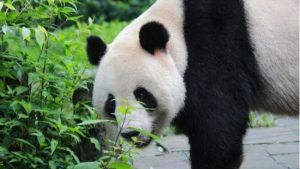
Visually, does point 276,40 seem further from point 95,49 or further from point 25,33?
point 25,33

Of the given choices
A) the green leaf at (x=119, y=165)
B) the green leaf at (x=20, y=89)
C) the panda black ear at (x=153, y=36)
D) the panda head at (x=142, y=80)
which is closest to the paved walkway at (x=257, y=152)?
the panda head at (x=142, y=80)

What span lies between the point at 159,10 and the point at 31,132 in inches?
44.0

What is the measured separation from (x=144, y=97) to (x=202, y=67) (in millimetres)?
390

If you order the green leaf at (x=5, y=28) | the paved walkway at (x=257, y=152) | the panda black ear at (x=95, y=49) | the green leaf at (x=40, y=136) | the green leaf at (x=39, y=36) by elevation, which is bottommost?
the paved walkway at (x=257, y=152)

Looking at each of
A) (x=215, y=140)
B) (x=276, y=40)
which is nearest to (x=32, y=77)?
(x=215, y=140)


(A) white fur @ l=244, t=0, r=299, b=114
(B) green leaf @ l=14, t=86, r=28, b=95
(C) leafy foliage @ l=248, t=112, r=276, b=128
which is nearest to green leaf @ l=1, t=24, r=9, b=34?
(B) green leaf @ l=14, t=86, r=28, b=95

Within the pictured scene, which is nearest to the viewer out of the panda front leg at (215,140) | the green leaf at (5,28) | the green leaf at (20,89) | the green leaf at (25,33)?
the green leaf at (25,33)

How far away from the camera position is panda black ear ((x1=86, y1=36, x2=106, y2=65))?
3.54m

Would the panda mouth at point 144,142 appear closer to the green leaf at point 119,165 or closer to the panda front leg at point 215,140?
the panda front leg at point 215,140

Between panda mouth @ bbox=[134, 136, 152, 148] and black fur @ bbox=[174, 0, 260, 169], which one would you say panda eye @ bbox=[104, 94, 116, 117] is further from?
black fur @ bbox=[174, 0, 260, 169]

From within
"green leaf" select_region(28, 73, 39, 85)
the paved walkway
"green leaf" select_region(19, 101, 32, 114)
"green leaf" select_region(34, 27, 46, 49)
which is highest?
"green leaf" select_region(34, 27, 46, 49)

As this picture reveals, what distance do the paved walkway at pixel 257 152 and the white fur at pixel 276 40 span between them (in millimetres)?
884

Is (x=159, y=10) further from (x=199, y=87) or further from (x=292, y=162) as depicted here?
(x=292, y=162)

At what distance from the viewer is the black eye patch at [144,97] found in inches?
131
